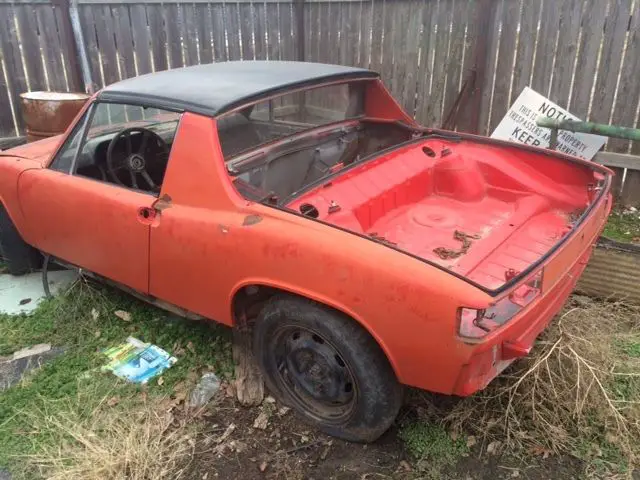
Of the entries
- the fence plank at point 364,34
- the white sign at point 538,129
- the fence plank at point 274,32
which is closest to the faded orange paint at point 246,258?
the white sign at point 538,129

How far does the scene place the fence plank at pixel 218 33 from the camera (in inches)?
299

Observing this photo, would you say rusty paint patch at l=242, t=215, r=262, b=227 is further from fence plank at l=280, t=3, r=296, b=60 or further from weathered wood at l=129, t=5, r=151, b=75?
fence plank at l=280, t=3, r=296, b=60

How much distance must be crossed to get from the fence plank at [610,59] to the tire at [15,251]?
5.37 m

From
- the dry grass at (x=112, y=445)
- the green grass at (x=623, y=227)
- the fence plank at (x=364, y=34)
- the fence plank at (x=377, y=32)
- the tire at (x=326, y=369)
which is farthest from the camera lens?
the fence plank at (x=364, y=34)

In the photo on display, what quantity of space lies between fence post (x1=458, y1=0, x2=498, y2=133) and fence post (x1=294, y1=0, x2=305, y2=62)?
2.65 metres

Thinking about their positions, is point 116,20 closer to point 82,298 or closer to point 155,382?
point 82,298

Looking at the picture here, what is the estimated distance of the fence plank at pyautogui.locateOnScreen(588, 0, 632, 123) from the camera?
17.1 feet

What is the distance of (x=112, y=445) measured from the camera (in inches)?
107

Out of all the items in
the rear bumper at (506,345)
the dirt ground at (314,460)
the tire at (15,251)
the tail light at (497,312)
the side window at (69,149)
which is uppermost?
the side window at (69,149)

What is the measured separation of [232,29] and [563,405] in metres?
6.75

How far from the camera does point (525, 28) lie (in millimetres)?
5703

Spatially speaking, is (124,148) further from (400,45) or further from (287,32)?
(287,32)

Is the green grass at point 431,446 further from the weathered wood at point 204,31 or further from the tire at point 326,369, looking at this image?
the weathered wood at point 204,31

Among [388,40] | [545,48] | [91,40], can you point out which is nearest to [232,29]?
[91,40]
